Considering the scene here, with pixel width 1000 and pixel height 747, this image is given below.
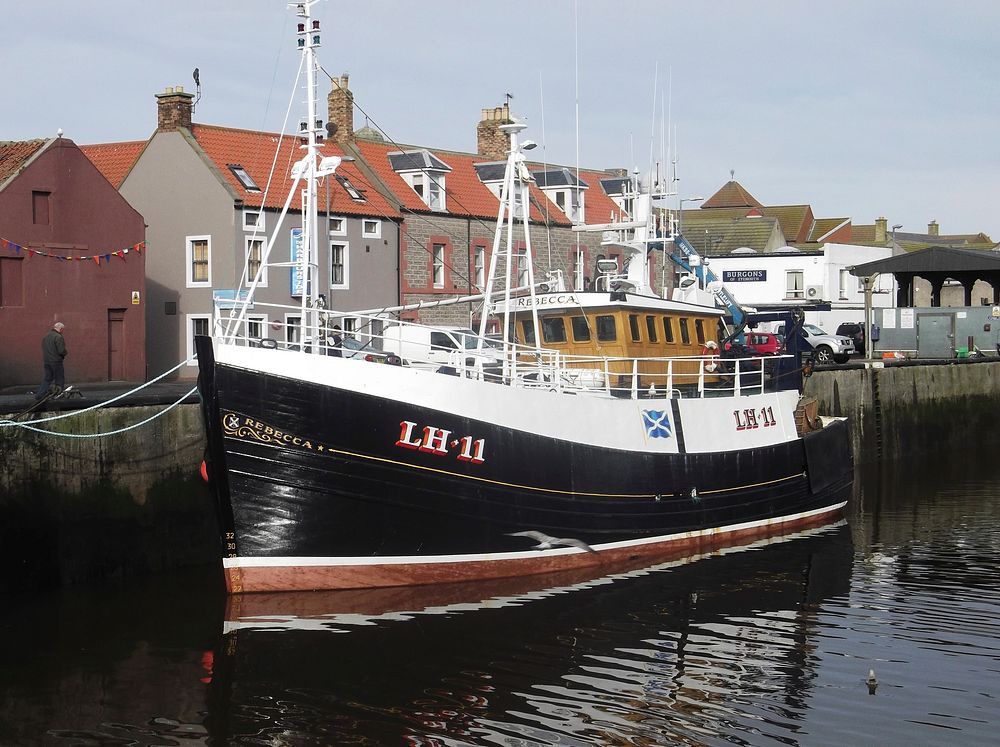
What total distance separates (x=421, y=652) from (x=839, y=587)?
7.12m

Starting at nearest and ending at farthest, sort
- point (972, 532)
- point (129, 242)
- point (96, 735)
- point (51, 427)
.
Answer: point (96, 735) < point (51, 427) < point (972, 532) < point (129, 242)

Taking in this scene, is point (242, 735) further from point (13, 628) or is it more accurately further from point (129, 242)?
point (129, 242)

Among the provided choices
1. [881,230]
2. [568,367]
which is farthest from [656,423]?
[881,230]

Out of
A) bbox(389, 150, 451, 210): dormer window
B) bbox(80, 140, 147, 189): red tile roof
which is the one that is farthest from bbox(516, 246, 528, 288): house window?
bbox(80, 140, 147, 189): red tile roof

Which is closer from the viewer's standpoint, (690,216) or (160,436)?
(160,436)

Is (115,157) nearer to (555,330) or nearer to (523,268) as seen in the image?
(523,268)

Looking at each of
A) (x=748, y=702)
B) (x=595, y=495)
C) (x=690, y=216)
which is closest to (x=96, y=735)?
(x=748, y=702)

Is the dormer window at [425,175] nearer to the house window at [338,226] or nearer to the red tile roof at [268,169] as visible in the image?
the red tile roof at [268,169]

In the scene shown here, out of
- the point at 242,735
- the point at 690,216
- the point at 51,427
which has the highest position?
the point at 690,216

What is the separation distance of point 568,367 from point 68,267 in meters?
17.2

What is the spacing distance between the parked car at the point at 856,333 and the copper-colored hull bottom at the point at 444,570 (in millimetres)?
30224

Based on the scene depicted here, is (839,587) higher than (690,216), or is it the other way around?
(690,216)

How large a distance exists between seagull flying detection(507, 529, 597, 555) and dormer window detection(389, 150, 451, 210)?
25577 millimetres

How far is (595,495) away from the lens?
17859mm
